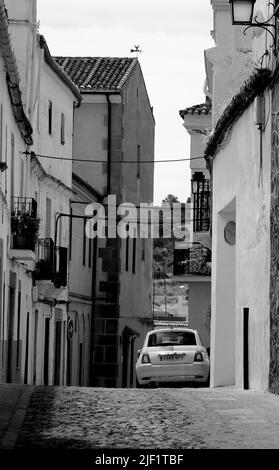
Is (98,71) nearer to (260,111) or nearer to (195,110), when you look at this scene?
(195,110)

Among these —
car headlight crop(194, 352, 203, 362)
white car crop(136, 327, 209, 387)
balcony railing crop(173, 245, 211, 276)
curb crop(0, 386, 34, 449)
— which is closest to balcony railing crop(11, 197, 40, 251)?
white car crop(136, 327, 209, 387)

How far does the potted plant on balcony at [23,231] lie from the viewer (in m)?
32.8

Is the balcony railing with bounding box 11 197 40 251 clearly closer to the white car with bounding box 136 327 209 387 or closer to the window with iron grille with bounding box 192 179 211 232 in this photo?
the white car with bounding box 136 327 209 387

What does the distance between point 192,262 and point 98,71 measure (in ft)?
44.4

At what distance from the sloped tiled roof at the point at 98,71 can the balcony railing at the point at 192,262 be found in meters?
10.7

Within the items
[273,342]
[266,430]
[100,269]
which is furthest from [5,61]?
[100,269]

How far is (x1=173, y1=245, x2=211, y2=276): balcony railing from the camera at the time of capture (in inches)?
1714

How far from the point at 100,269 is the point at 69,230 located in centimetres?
564

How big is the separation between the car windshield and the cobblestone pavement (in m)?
10.8

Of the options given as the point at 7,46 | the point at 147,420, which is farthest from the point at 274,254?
the point at 7,46

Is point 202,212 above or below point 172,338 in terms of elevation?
above

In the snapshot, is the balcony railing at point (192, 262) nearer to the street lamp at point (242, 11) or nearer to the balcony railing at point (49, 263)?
the balcony railing at point (49, 263)

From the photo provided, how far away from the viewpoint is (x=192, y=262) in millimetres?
43781
